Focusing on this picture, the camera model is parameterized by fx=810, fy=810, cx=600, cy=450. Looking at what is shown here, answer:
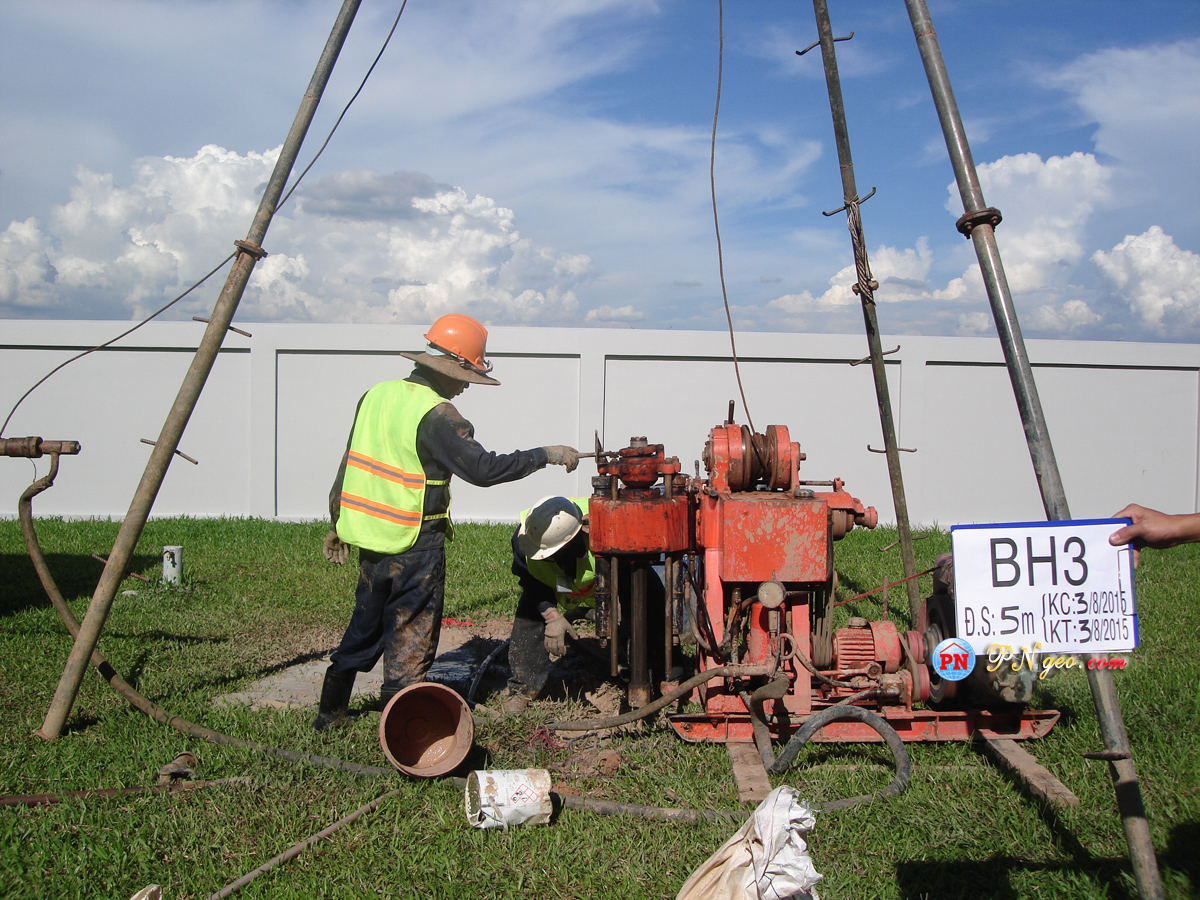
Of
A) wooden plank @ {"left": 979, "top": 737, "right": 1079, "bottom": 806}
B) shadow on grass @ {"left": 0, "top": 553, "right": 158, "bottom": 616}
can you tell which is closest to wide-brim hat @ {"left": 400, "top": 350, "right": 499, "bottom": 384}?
wooden plank @ {"left": 979, "top": 737, "right": 1079, "bottom": 806}

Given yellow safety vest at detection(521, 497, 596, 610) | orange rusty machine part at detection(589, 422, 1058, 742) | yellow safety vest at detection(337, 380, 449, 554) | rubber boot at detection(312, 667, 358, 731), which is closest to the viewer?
orange rusty machine part at detection(589, 422, 1058, 742)

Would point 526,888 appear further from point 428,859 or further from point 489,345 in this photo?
point 489,345

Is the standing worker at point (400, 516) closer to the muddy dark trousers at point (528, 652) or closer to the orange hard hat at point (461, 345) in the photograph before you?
the orange hard hat at point (461, 345)

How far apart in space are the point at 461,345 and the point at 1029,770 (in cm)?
315

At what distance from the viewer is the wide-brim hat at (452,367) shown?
3.88m

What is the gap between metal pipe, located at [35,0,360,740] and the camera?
367cm

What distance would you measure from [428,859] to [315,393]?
8.88m

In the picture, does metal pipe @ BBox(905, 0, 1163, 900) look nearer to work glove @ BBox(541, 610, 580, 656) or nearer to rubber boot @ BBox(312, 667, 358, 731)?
work glove @ BBox(541, 610, 580, 656)

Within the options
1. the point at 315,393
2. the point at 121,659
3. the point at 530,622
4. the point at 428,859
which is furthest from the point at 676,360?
the point at 428,859

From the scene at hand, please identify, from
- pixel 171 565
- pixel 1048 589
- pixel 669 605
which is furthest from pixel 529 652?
pixel 171 565

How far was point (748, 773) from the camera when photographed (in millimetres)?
3383

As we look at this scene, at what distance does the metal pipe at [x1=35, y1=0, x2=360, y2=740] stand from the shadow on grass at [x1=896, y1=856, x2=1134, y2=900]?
3440mm

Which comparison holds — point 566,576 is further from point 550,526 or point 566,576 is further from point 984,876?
point 984,876

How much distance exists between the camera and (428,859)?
8.98ft
